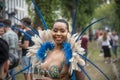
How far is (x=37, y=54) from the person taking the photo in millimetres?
4516

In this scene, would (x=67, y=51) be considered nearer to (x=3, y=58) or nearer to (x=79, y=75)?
(x=79, y=75)

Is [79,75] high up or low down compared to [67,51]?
down

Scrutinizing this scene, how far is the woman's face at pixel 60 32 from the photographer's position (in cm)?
434

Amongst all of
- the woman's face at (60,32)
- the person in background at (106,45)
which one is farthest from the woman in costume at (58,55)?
the person in background at (106,45)

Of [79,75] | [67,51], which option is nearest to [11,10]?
[67,51]

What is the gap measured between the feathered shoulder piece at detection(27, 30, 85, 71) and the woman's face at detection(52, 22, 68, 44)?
0.17 ft

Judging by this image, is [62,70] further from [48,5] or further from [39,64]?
[48,5]

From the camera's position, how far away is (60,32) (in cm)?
435

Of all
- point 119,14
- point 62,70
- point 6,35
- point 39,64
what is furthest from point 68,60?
point 119,14

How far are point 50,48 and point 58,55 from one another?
21 centimetres

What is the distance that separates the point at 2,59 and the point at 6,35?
18.0ft

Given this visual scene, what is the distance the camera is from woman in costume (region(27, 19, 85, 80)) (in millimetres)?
4238

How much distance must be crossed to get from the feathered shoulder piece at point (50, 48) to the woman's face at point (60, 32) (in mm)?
52

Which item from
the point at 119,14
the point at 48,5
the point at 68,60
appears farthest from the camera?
the point at 119,14
